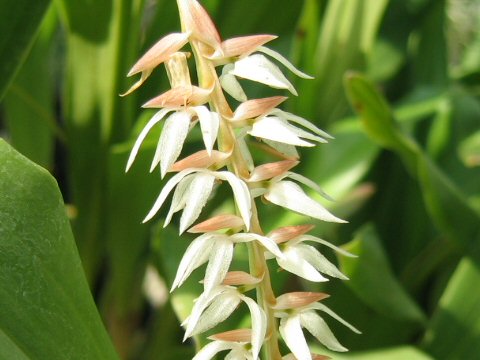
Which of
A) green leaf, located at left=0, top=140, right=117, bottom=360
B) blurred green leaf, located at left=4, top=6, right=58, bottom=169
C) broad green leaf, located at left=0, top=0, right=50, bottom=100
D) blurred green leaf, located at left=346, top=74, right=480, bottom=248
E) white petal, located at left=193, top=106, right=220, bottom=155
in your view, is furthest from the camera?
blurred green leaf, located at left=4, top=6, right=58, bottom=169

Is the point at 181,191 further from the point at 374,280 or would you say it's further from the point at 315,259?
the point at 374,280

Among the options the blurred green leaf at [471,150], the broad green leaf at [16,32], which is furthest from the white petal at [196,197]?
the blurred green leaf at [471,150]

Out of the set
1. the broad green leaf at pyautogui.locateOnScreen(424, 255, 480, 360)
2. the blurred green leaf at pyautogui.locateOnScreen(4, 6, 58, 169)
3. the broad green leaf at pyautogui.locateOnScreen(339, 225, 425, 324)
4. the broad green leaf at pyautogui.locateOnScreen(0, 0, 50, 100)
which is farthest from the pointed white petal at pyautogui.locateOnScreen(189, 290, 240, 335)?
the blurred green leaf at pyautogui.locateOnScreen(4, 6, 58, 169)

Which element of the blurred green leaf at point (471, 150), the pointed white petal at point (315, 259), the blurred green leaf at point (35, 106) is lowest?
the blurred green leaf at point (471, 150)

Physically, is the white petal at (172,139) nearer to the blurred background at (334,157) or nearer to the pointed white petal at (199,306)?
the pointed white petal at (199,306)

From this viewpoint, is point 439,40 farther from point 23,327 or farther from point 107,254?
point 23,327

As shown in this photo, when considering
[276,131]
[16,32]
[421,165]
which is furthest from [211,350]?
[421,165]

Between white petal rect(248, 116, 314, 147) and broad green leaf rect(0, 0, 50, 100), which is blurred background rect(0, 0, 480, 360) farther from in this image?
white petal rect(248, 116, 314, 147)
